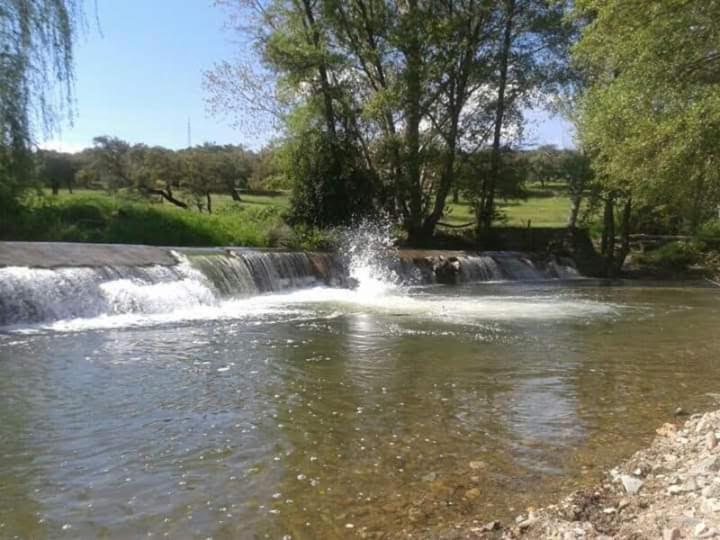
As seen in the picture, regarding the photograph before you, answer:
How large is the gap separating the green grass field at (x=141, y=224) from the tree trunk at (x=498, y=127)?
8.50 metres

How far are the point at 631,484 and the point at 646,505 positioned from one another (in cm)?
40

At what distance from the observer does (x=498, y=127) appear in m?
27.3

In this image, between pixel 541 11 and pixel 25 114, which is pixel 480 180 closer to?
pixel 541 11

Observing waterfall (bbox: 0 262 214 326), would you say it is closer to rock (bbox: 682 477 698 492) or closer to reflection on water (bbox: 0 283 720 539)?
reflection on water (bbox: 0 283 720 539)

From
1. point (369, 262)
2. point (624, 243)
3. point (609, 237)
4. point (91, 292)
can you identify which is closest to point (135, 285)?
point (91, 292)

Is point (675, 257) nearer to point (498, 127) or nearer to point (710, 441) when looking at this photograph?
point (498, 127)

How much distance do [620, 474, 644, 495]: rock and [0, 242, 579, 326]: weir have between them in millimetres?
10083

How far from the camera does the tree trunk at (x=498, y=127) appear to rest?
25.8 metres

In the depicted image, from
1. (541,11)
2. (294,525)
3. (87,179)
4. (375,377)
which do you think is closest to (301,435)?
(294,525)

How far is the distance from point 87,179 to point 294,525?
42.3 meters

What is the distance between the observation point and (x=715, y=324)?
12.5m

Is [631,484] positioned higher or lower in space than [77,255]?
lower

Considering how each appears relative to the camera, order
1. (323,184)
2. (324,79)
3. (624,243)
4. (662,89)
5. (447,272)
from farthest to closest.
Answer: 1. (624,243)
2. (323,184)
3. (324,79)
4. (447,272)
5. (662,89)

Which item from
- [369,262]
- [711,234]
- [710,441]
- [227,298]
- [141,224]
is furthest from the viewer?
[711,234]
